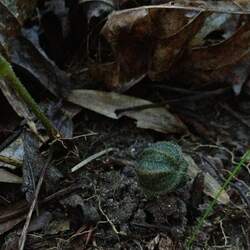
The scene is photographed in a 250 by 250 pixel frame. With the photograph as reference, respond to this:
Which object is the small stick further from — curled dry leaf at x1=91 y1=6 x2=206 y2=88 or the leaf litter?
curled dry leaf at x1=91 y1=6 x2=206 y2=88

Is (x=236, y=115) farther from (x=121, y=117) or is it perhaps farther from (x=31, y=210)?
(x=31, y=210)

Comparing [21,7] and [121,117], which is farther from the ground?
[21,7]

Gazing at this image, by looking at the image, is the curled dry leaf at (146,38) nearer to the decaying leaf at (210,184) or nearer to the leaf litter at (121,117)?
the leaf litter at (121,117)

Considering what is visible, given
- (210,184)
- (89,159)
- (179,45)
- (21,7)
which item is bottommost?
(210,184)

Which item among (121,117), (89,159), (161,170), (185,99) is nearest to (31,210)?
(89,159)

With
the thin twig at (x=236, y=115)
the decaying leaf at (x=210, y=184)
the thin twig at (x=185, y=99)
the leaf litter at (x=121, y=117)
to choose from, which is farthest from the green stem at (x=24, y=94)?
the thin twig at (x=236, y=115)

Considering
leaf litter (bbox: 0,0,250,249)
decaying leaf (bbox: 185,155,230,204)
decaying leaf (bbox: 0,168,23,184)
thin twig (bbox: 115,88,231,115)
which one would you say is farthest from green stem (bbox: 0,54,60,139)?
decaying leaf (bbox: 185,155,230,204)
